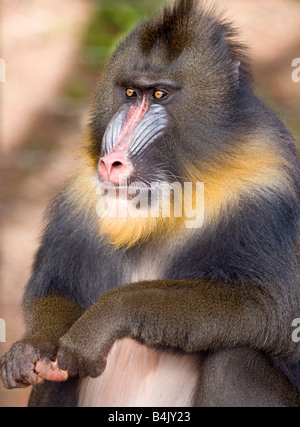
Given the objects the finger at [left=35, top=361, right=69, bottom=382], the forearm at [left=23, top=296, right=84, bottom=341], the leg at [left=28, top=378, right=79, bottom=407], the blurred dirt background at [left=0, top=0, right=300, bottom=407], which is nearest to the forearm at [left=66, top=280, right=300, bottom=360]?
the finger at [left=35, top=361, right=69, bottom=382]

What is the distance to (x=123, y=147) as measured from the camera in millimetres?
3461

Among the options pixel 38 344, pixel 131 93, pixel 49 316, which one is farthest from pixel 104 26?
pixel 38 344

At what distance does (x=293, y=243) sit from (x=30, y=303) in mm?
1282

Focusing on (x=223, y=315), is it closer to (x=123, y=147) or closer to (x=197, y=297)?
(x=197, y=297)

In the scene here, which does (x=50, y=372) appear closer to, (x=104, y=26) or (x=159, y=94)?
(x=159, y=94)

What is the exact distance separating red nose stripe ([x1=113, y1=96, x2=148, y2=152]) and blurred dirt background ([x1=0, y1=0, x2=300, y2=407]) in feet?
14.3

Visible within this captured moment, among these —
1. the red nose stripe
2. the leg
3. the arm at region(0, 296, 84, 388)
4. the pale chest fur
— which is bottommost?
the leg

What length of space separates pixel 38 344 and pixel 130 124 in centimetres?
104

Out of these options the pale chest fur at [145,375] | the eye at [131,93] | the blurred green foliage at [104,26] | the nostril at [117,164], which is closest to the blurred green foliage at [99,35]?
the blurred green foliage at [104,26]

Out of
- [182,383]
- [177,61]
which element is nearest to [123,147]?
[177,61]

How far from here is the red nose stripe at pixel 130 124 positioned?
11.4 ft

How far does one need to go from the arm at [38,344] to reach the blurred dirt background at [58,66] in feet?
13.3

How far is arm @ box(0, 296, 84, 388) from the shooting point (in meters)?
3.50

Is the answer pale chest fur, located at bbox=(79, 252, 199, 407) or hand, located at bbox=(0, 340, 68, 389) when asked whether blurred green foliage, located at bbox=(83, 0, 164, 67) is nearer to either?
pale chest fur, located at bbox=(79, 252, 199, 407)
